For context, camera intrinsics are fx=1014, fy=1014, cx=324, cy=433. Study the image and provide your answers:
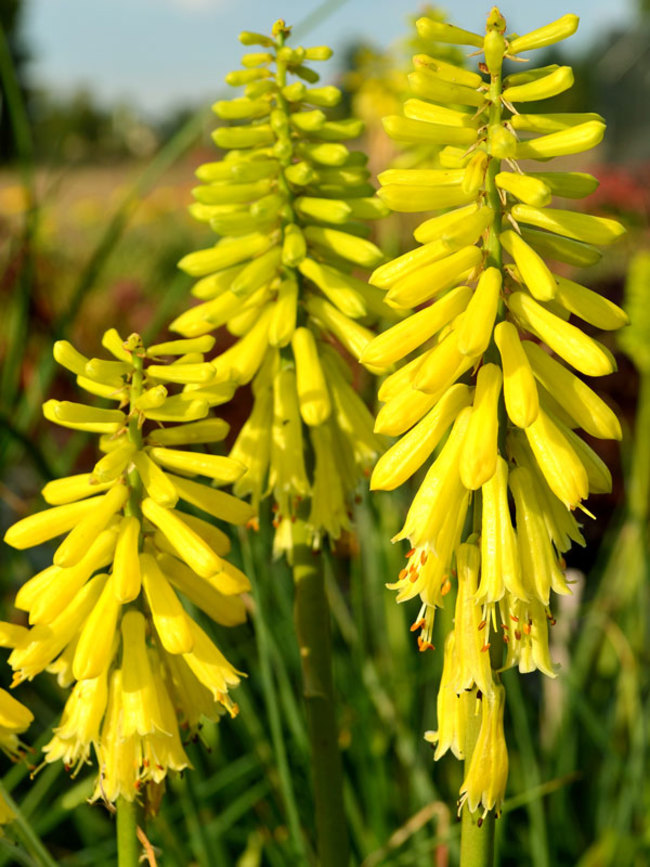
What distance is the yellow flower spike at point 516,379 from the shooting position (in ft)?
5.44

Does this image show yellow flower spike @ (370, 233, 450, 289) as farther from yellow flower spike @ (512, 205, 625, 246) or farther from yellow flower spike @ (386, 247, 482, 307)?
yellow flower spike @ (512, 205, 625, 246)

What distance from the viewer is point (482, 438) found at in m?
1.65

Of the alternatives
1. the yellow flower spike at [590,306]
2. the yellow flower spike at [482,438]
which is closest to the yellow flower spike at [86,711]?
the yellow flower spike at [482,438]

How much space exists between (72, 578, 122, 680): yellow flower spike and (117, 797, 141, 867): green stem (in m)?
0.26

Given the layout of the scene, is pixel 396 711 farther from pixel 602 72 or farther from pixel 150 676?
pixel 602 72

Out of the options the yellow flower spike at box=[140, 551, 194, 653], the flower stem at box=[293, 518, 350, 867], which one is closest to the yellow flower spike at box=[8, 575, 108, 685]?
the yellow flower spike at box=[140, 551, 194, 653]

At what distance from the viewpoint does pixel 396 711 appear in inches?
155

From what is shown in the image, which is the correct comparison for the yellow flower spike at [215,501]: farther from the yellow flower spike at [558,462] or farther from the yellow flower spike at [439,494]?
the yellow flower spike at [558,462]

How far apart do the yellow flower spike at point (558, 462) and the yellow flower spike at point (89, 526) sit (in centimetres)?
73

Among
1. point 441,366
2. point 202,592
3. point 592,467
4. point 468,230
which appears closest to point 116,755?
point 202,592

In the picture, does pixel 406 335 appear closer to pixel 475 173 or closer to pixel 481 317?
pixel 481 317

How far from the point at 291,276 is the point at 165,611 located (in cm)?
96

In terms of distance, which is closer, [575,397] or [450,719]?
[575,397]

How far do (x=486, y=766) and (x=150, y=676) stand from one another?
617mm
